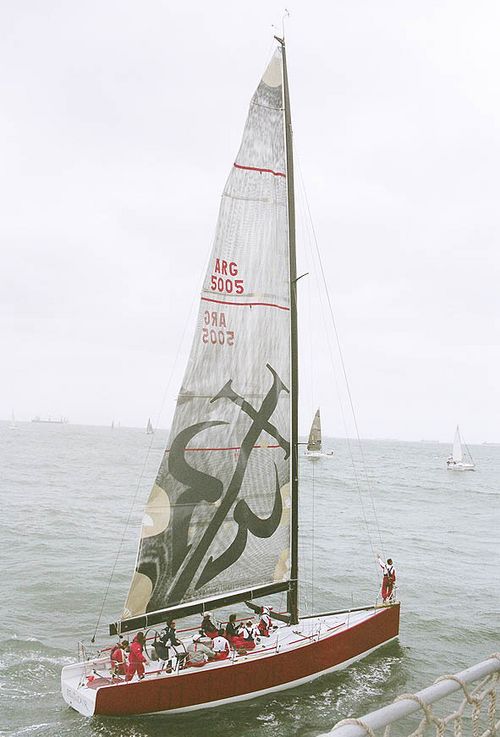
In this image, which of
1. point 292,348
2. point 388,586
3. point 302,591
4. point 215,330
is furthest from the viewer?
point 302,591

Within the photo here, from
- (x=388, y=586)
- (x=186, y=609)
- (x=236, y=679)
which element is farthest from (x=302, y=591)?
(x=236, y=679)

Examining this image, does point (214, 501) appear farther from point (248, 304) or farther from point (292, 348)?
point (248, 304)

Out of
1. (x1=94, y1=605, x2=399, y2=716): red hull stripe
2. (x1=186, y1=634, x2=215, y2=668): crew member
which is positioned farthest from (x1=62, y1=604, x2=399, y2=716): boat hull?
(x1=186, y1=634, x2=215, y2=668): crew member

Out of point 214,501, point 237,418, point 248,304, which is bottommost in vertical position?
point 214,501

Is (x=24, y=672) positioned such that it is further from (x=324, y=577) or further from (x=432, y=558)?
(x=432, y=558)

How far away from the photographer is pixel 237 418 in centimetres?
1420

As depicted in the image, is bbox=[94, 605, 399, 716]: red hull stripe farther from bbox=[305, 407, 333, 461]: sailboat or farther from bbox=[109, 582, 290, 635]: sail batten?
bbox=[305, 407, 333, 461]: sailboat

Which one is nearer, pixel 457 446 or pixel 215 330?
pixel 215 330

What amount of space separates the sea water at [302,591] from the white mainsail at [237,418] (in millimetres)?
2827

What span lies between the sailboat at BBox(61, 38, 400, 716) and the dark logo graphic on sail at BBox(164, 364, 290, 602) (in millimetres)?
26

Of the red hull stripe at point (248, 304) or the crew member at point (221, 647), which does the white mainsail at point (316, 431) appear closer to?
the red hull stripe at point (248, 304)

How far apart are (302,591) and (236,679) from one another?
1188cm

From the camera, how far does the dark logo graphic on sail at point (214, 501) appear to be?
13.5m

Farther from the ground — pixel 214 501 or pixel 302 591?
pixel 214 501
